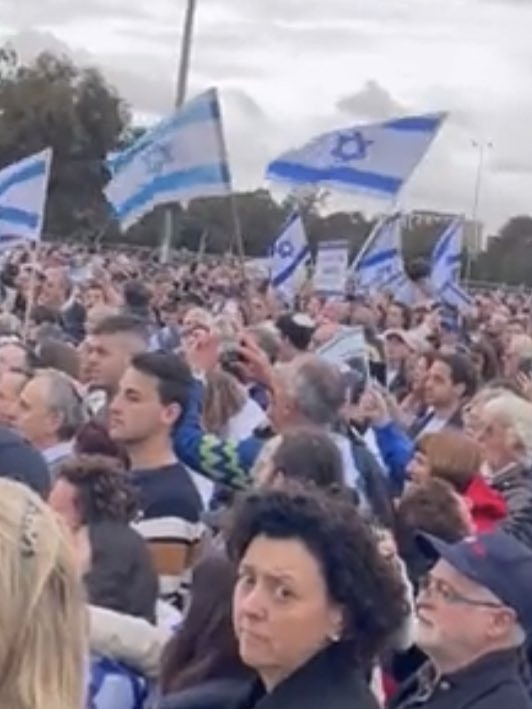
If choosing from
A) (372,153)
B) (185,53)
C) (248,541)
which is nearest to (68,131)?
(185,53)

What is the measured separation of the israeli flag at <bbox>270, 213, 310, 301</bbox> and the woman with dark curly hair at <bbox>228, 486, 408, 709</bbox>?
597 inches

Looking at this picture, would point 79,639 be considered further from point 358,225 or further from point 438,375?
point 358,225

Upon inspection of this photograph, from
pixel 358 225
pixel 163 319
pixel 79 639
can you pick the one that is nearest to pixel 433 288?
pixel 163 319

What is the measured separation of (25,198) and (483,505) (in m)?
8.43

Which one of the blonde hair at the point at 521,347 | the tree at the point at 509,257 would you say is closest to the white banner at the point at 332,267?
the blonde hair at the point at 521,347

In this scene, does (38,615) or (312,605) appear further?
(312,605)

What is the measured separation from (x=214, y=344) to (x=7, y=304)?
7.53 m

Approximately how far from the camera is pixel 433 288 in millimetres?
20281

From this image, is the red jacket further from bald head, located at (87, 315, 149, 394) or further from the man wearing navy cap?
bald head, located at (87, 315, 149, 394)

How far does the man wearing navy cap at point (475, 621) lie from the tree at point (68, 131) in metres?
49.1

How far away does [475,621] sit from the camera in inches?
153

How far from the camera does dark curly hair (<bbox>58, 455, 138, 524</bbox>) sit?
14.2 ft

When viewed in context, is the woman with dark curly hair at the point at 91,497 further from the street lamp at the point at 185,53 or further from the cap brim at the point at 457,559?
the street lamp at the point at 185,53

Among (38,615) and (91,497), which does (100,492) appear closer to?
(91,497)
